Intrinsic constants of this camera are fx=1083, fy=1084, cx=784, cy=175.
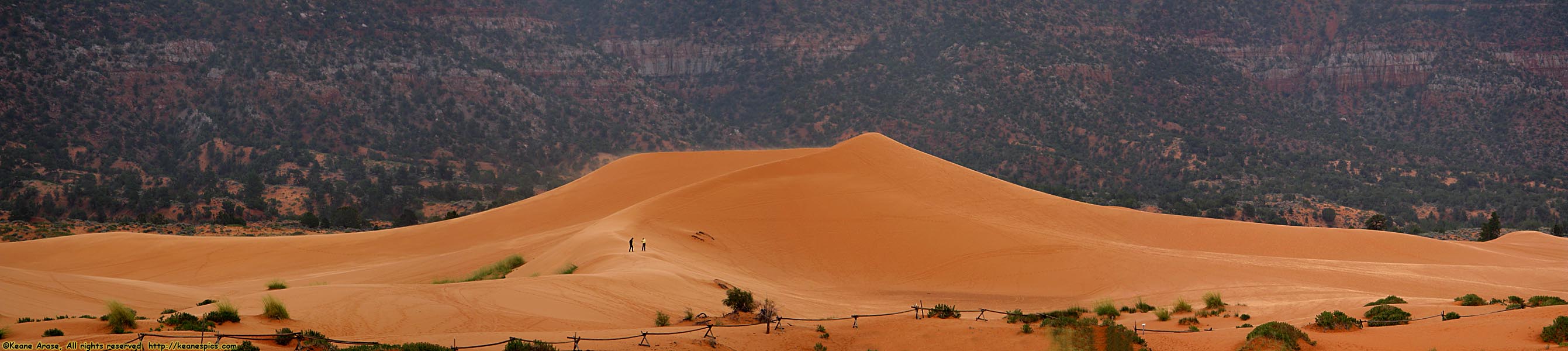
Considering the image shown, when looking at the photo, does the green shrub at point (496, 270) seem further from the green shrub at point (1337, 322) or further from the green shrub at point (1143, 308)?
the green shrub at point (1337, 322)

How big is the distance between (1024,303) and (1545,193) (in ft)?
196

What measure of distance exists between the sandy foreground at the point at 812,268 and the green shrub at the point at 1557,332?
0.32 m

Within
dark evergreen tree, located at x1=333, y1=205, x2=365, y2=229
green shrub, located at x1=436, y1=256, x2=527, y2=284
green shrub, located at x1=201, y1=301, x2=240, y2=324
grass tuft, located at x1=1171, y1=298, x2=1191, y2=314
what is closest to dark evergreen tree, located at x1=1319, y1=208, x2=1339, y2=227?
grass tuft, located at x1=1171, y1=298, x2=1191, y2=314

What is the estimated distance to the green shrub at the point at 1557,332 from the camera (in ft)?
46.1

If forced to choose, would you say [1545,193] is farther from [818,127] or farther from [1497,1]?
[818,127]

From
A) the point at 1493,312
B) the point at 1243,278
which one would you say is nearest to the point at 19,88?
the point at 1243,278

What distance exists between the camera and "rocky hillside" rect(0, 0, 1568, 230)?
6488 centimetres

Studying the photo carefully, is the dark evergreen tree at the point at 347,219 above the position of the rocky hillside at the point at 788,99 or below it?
below

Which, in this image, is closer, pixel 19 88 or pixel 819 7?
pixel 19 88

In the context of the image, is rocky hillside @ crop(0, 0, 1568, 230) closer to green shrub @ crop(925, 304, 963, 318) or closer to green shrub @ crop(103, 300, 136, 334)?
green shrub @ crop(103, 300, 136, 334)

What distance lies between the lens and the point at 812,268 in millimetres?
28953

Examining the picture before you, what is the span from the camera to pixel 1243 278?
2681 centimetres

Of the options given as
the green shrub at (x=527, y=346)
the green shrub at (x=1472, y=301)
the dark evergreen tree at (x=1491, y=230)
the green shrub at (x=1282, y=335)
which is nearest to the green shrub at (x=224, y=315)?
the green shrub at (x=527, y=346)

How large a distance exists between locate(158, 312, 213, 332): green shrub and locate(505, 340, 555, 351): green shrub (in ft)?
13.6
